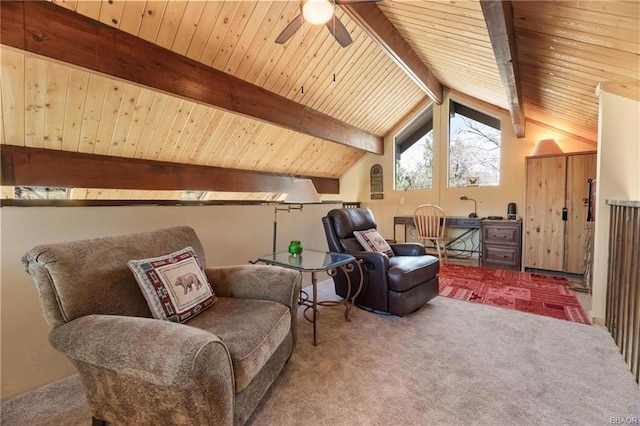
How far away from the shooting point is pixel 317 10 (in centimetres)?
187

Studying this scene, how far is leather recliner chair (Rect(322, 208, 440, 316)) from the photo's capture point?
239 cm

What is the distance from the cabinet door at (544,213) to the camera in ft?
12.1

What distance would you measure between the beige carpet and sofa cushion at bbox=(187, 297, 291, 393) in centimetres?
35

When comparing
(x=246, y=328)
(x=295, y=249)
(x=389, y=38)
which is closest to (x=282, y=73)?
(x=389, y=38)

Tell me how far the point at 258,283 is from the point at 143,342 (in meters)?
0.75

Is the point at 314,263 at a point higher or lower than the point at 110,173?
lower

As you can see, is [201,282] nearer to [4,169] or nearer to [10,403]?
[10,403]

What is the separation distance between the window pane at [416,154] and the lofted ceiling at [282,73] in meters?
0.78

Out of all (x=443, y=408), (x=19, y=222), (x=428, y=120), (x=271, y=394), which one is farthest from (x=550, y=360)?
(x=428, y=120)

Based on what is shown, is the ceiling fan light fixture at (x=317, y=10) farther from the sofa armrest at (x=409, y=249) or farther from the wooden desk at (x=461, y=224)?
the wooden desk at (x=461, y=224)

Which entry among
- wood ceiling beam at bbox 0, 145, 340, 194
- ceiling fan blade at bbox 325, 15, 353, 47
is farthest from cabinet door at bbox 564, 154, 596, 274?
→ wood ceiling beam at bbox 0, 145, 340, 194

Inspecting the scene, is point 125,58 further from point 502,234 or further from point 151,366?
point 502,234

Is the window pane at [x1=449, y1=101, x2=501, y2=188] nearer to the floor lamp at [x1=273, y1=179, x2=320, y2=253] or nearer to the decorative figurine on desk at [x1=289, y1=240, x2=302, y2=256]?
the floor lamp at [x1=273, y1=179, x2=320, y2=253]

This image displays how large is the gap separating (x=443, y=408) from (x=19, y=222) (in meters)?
2.33
